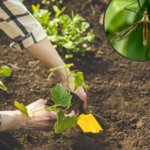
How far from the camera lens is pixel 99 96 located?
4.11 ft

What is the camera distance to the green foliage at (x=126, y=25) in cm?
64

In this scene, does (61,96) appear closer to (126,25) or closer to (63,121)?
(63,121)

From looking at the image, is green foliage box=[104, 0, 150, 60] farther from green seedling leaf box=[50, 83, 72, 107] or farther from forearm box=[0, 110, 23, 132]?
forearm box=[0, 110, 23, 132]

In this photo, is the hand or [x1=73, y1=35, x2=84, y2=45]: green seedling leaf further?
[x1=73, y1=35, x2=84, y2=45]: green seedling leaf

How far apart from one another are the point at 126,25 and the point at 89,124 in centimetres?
68

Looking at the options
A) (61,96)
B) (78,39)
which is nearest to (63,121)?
(61,96)

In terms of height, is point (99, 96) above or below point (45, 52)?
below

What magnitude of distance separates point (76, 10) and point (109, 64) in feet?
2.87

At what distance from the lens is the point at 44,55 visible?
104 centimetres

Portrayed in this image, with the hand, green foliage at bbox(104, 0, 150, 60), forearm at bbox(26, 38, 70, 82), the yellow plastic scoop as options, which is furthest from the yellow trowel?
green foliage at bbox(104, 0, 150, 60)

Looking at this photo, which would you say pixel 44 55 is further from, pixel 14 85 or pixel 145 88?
pixel 145 88

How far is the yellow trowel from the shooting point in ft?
3.51

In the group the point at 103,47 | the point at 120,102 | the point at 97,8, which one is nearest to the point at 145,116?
the point at 120,102

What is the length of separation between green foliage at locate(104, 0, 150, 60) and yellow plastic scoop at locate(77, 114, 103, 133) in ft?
1.72
